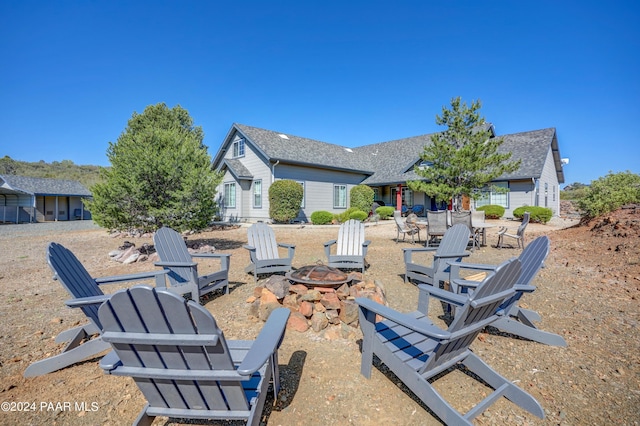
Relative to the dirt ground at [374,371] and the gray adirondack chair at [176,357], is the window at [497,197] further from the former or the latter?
the gray adirondack chair at [176,357]

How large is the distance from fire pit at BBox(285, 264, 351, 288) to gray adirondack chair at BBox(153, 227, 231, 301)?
1.18 m

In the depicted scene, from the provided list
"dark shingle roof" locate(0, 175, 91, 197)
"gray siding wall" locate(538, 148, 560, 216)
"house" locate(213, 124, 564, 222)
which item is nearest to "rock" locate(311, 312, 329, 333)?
"house" locate(213, 124, 564, 222)

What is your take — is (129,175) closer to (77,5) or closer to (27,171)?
(77,5)

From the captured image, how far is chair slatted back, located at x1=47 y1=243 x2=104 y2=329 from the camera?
8.53 ft

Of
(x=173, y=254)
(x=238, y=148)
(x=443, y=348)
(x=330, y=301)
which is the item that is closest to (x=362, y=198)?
(x=238, y=148)

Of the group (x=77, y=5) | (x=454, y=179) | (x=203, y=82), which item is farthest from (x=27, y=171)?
(x=454, y=179)

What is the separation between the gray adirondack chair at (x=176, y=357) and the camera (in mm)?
1450

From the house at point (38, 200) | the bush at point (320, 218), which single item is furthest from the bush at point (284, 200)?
the house at point (38, 200)

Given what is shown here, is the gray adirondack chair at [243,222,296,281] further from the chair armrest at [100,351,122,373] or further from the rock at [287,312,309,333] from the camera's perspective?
the chair armrest at [100,351,122,373]

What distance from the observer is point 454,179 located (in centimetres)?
1266

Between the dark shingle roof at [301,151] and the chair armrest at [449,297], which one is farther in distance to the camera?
the dark shingle roof at [301,151]

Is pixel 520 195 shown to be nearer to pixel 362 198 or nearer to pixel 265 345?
pixel 362 198

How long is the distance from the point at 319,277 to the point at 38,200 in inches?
1274

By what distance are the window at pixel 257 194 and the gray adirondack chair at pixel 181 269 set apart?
12.8 meters
